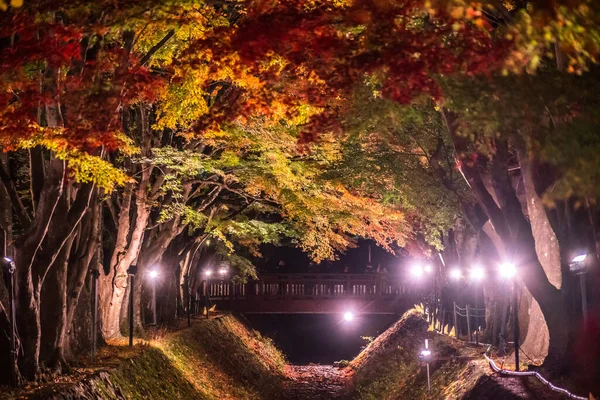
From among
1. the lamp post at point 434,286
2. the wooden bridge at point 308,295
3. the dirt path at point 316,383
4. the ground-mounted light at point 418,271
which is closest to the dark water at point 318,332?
the wooden bridge at point 308,295

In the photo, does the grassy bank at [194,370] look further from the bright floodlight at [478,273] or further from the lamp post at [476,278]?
→ the bright floodlight at [478,273]

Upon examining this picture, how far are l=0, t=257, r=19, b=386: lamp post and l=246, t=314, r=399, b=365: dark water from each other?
30106 mm

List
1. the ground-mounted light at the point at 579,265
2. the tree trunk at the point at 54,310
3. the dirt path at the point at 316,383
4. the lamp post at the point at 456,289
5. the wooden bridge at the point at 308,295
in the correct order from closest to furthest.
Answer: the ground-mounted light at the point at 579,265 < the tree trunk at the point at 54,310 < the lamp post at the point at 456,289 < the dirt path at the point at 316,383 < the wooden bridge at the point at 308,295

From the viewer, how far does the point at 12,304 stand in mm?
12523

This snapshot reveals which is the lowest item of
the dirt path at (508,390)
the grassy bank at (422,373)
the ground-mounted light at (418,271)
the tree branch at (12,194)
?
the grassy bank at (422,373)

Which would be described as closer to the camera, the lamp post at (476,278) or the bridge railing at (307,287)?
the lamp post at (476,278)

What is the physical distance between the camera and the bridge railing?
4019cm

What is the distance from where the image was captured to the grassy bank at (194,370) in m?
14.7

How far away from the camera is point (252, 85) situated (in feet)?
49.4

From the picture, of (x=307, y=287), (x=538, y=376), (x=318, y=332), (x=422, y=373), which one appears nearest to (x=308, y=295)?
(x=307, y=287)

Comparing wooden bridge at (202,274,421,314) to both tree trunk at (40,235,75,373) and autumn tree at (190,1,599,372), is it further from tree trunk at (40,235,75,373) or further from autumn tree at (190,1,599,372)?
tree trunk at (40,235,75,373)

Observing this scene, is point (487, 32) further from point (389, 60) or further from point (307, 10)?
point (307, 10)

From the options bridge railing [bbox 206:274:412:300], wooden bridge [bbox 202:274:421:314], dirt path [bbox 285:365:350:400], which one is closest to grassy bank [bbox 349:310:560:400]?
dirt path [bbox 285:365:350:400]

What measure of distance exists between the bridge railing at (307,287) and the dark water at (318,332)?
8.99ft
